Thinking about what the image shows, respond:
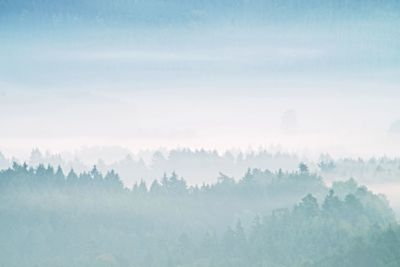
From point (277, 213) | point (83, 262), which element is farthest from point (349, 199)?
point (83, 262)

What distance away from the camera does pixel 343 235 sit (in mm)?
156500

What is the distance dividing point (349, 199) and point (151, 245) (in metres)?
51.7

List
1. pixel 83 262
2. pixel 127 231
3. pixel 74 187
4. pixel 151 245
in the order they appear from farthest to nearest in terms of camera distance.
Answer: pixel 74 187, pixel 127 231, pixel 151 245, pixel 83 262

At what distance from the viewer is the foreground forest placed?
147875 millimetres

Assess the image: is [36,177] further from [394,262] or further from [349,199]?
[394,262]

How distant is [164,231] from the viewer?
591 ft

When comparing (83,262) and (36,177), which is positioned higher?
(36,177)

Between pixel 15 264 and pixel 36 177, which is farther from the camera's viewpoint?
pixel 36 177

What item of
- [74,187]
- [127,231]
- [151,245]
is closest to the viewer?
[151,245]

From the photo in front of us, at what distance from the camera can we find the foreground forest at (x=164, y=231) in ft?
485

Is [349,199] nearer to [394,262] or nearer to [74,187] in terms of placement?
[394,262]

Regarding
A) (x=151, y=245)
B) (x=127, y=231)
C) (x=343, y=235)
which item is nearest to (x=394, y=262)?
(x=343, y=235)

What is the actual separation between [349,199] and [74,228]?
70678mm

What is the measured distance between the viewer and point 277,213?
17325 cm
